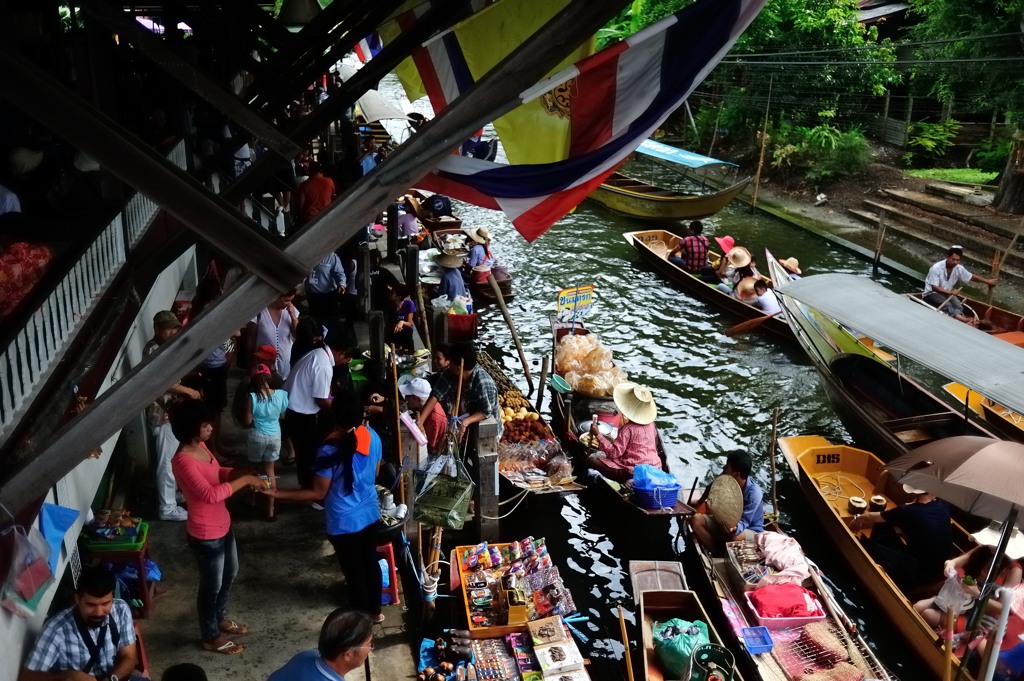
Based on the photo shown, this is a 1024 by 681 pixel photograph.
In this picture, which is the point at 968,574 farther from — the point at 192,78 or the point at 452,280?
the point at 452,280

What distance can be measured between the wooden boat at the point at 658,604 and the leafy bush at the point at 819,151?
20440mm

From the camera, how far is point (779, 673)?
691 centimetres

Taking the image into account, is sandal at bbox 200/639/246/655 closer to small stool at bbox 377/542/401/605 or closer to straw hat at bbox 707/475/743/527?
small stool at bbox 377/542/401/605

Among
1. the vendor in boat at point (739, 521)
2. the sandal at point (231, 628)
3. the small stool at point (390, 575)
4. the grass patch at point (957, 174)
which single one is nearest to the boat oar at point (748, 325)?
the vendor in boat at point (739, 521)

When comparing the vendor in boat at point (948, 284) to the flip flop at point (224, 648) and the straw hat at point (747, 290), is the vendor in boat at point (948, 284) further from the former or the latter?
the flip flop at point (224, 648)

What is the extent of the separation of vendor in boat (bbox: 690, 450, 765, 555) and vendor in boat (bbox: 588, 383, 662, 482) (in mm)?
1060

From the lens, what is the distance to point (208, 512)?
547 cm

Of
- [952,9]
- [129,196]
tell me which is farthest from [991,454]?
[952,9]

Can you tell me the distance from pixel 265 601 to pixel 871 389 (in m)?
9.26

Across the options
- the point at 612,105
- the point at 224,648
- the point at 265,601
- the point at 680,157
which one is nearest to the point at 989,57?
the point at 680,157

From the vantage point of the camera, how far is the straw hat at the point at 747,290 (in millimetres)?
15672

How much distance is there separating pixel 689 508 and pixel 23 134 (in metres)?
7.72

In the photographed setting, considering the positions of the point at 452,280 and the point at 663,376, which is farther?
the point at 663,376

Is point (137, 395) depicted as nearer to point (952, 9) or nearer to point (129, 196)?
point (129, 196)
